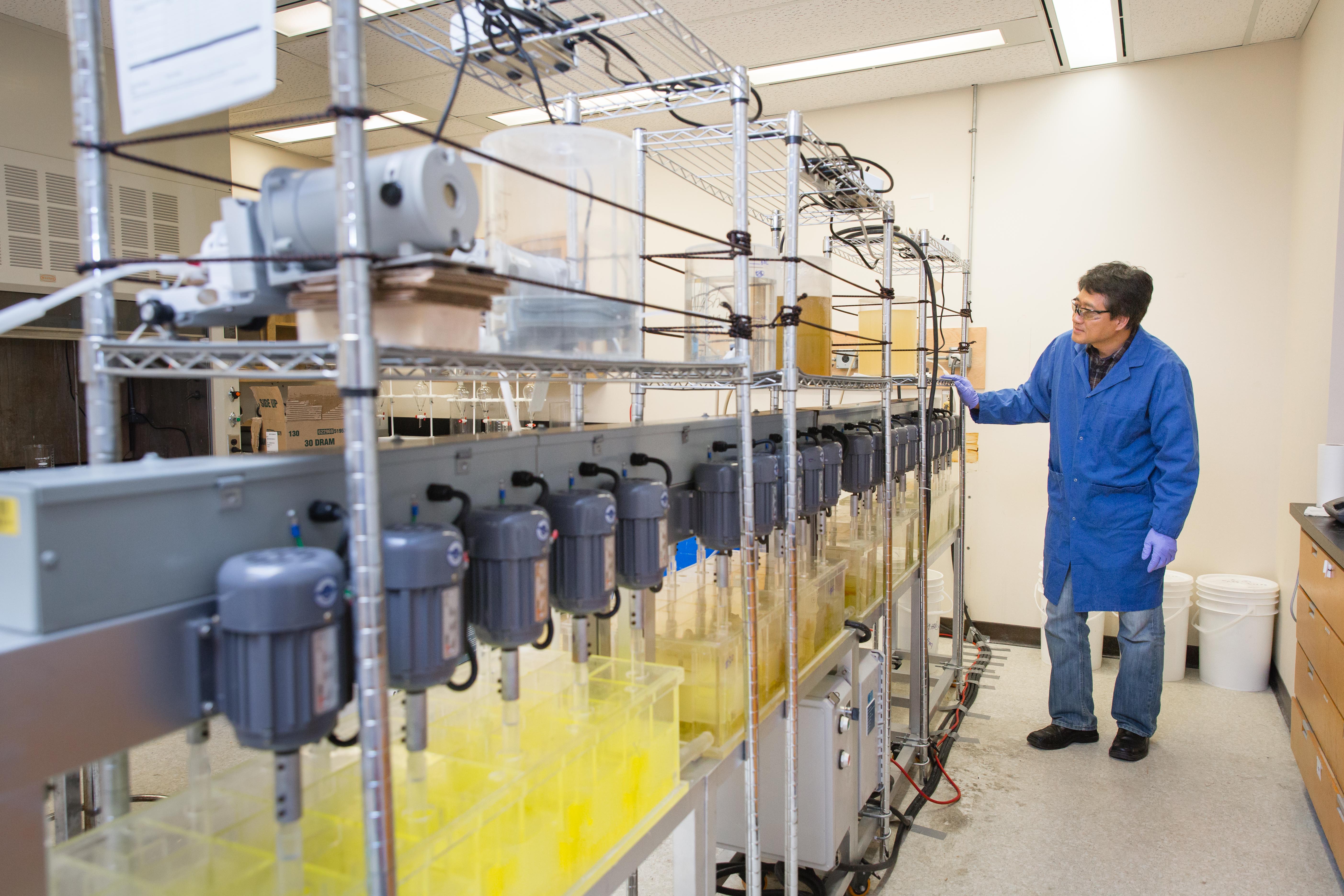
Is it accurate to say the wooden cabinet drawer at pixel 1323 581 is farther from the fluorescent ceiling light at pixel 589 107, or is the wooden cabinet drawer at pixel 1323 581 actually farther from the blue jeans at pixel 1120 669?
the fluorescent ceiling light at pixel 589 107

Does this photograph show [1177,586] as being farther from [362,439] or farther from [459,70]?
[362,439]

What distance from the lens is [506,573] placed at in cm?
106

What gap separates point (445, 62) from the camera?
142 cm

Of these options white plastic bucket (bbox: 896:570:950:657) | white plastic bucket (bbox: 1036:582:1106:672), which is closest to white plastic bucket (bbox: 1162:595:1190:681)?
white plastic bucket (bbox: 1036:582:1106:672)

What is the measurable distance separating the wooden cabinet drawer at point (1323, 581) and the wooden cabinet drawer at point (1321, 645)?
0.03 metres

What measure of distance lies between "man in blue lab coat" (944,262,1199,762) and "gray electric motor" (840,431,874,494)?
2.96ft

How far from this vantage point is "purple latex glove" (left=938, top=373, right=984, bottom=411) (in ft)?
10.5

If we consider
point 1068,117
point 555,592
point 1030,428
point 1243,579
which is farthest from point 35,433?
point 1243,579

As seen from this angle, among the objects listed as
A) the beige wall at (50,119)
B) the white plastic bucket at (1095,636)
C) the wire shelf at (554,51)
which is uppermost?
the beige wall at (50,119)

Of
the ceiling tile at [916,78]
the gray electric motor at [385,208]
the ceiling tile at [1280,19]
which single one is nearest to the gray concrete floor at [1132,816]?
the gray electric motor at [385,208]

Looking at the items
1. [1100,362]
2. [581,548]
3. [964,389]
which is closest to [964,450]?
[964,389]

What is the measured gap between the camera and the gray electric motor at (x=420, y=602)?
2.89ft

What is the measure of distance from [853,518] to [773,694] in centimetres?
95

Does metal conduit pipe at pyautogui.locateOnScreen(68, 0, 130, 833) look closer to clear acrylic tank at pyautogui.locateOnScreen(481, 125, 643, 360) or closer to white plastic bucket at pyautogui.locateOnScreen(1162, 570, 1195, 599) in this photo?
clear acrylic tank at pyautogui.locateOnScreen(481, 125, 643, 360)
